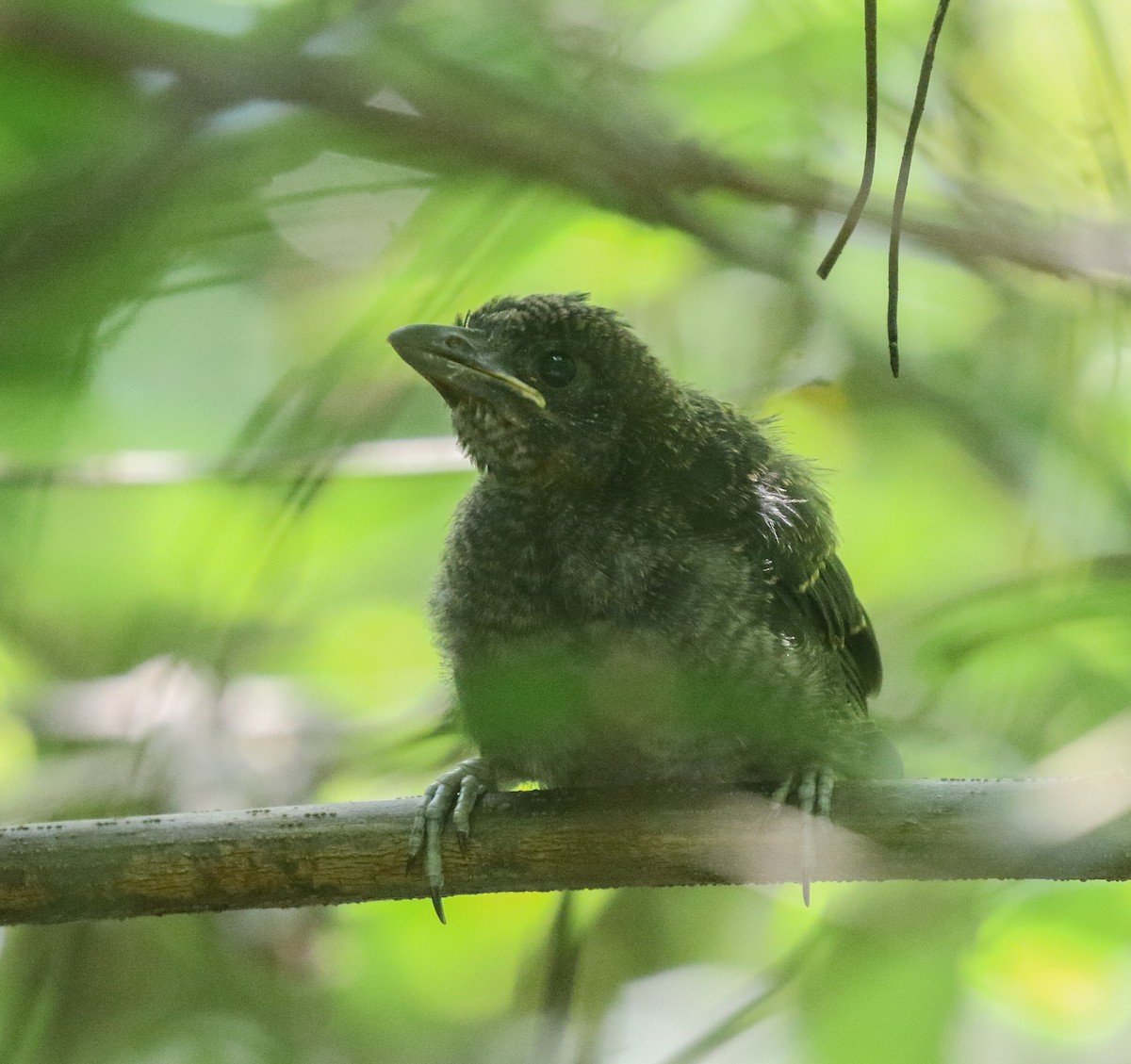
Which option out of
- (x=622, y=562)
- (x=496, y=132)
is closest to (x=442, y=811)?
(x=622, y=562)

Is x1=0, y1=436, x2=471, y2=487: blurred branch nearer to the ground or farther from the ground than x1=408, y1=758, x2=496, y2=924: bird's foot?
farther from the ground

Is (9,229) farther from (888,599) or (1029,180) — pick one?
(888,599)

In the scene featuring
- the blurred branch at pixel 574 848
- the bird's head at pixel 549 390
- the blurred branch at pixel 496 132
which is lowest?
the blurred branch at pixel 574 848

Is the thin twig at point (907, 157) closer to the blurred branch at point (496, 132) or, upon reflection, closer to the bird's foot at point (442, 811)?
the blurred branch at point (496, 132)

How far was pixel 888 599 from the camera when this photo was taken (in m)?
3.61

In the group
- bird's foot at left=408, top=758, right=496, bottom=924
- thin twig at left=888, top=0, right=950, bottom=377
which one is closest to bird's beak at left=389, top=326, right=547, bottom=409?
bird's foot at left=408, top=758, right=496, bottom=924

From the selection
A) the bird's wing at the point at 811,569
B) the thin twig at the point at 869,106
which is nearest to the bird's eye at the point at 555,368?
the bird's wing at the point at 811,569

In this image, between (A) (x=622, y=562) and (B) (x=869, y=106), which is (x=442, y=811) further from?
(B) (x=869, y=106)

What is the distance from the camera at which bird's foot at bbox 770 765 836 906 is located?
7.57ft

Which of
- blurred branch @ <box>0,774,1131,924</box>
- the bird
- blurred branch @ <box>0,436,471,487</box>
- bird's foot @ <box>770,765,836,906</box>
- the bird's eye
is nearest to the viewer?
blurred branch @ <box>0,436,471,487</box>

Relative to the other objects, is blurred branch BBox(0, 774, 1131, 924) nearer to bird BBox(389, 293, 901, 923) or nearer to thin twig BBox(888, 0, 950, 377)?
bird BBox(389, 293, 901, 923)

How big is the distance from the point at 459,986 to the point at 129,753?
129 centimetres

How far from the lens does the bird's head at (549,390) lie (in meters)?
2.79

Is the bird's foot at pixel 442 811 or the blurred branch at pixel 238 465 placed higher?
the blurred branch at pixel 238 465
